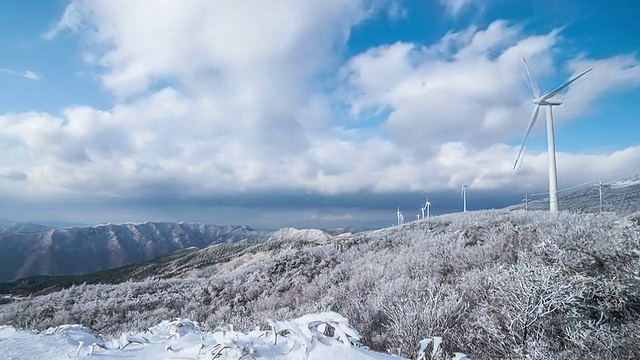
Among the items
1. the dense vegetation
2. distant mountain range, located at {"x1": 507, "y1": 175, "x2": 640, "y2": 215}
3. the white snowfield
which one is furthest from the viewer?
distant mountain range, located at {"x1": 507, "y1": 175, "x2": 640, "y2": 215}

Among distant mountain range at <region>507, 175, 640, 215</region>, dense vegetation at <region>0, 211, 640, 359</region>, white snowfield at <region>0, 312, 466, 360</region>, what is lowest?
dense vegetation at <region>0, 211, 640, 359</region>

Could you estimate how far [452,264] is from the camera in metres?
8.19

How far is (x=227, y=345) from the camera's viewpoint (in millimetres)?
2205

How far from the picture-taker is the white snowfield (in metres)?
2.13

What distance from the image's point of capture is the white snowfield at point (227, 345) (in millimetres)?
2135

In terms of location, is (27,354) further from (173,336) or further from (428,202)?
(428,202)

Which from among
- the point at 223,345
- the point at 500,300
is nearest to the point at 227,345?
the point at 223,345

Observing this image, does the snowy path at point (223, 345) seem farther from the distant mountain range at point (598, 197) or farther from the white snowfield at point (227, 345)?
the distant mountain range at point (598, 197)

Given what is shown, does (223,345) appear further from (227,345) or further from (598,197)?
(598,197)

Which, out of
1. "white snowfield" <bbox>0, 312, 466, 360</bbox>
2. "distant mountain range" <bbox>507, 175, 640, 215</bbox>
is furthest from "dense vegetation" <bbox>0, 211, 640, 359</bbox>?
"distant mountain range" <bbox>507, 175, 640, 215</bbox>

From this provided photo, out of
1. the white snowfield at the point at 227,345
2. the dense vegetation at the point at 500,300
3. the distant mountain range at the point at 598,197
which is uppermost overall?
the distant mountain range at the point at 598,197

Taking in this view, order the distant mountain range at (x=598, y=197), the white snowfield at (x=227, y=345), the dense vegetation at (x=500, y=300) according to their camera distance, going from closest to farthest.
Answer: the white snowfield at (x=227, y=345) → the dense vegetation at (x=500, y=300) → the distant mountain range at (x=598, y=197)

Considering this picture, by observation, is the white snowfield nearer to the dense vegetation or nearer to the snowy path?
the snowy path

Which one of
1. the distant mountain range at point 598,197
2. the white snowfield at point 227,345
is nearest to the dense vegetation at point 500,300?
the white snowfield at point 227,345
